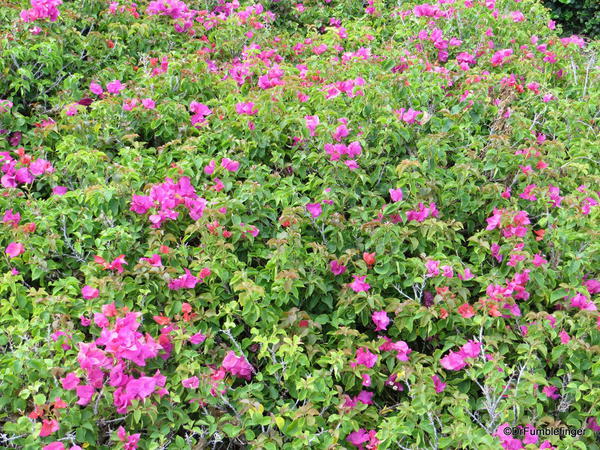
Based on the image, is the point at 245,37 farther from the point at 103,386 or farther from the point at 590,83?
the point at 103,386

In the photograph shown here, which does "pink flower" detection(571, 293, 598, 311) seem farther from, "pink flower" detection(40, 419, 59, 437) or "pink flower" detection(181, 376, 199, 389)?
"pink flower" detection(40, 419, 59, 437)

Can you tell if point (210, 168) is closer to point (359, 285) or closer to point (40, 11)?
point (359, 285)

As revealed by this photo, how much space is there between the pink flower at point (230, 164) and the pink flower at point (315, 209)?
415 mm

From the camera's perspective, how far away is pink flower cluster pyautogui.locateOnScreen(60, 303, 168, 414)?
1903mm

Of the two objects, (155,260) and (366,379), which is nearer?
(366,379)

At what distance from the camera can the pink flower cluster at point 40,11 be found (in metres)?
3.53

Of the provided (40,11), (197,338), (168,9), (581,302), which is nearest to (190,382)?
(197,338)

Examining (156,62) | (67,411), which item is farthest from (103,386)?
(156,62)

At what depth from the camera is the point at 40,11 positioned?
354 centimetres

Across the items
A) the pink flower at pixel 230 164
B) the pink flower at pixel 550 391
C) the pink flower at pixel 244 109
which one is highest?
the pink flower at pixel 244 109

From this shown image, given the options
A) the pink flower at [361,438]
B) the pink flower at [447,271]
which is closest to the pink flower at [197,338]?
the pink flower at [361,438]

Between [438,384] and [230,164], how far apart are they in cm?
131

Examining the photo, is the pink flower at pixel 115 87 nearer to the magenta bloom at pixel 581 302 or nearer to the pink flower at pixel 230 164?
the pink flower at pixel 230 164

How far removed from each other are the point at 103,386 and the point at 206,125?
1545 millimetres
